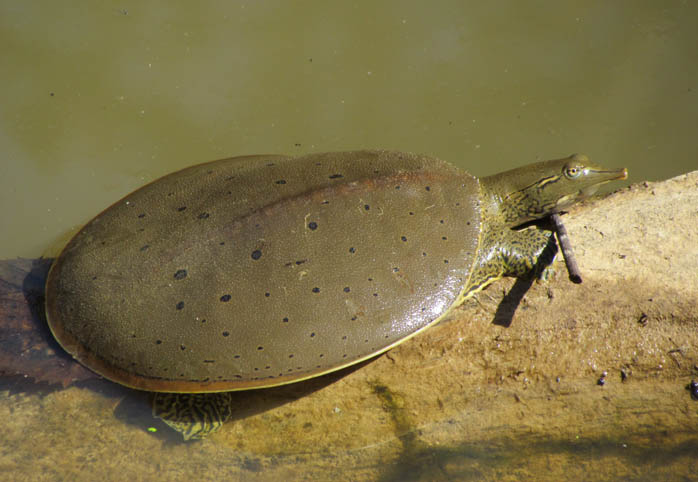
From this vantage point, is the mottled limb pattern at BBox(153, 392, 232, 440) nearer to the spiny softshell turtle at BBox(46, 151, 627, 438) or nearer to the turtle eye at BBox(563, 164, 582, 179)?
the spiny softshell turtle at BBox(46, 151, 627, 438)

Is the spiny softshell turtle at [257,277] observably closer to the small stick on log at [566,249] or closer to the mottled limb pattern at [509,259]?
the mottled limb pattern at [509,259]

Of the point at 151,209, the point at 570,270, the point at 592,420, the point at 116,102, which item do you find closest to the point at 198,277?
the point at 151,209

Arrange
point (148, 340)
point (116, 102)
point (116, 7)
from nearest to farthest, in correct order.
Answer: point (148, 340) → point (116, 102) → point (116, 7)

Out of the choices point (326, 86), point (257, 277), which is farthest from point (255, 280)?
point (326, 86)

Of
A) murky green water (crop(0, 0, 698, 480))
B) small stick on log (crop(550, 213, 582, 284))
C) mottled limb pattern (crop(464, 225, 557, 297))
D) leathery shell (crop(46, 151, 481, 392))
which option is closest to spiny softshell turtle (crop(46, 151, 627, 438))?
leathery shell (crop(46, 151, 481, 392))

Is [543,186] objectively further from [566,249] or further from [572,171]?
[566,249]

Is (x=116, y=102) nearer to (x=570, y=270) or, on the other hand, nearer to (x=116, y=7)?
(x=116, y=7)
